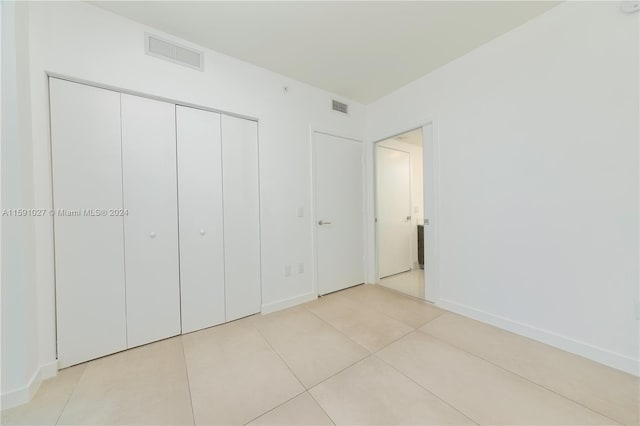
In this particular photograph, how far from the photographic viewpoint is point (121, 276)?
177 cm

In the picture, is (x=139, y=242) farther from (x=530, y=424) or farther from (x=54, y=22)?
(x=530, y=424)

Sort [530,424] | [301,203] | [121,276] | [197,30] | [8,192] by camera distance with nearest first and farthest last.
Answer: [530,424], [8,192], [121,276], [197,30], [301,203]

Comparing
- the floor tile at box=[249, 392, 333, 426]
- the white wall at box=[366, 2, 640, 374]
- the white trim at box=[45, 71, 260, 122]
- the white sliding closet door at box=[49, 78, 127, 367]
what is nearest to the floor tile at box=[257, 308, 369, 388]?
the floor tile at box=[249, 392, 333, 426]

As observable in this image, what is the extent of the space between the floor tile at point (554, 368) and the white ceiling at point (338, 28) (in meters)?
2.69

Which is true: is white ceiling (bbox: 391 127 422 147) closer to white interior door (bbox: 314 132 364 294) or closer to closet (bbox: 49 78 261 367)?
white interior door (bbox: 314 132 364 294)

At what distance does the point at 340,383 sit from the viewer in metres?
1.39

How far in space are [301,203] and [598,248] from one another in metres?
2.52

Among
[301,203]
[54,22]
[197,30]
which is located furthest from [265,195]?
[54,22]

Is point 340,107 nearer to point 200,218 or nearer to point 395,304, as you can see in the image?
point 200,218

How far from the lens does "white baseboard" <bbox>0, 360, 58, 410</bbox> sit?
126 centimetres

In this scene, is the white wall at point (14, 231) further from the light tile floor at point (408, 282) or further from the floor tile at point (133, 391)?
the light tile floor at point (408, 282)

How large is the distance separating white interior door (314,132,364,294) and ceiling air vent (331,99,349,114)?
403mm

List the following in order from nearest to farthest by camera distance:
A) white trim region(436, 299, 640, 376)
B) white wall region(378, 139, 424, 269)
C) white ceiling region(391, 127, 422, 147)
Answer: white trim region(436, 299, 640, 376), white ceiling region(391, 127, 422, 147), white wall region(378, 139, 424, 269)

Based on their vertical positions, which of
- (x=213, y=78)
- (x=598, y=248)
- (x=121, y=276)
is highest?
(x=213, y=78)
